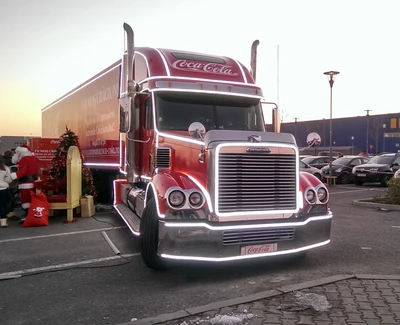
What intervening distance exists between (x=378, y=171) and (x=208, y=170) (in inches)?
675

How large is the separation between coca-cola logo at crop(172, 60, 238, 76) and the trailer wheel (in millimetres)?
2759

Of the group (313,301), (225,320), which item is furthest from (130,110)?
(313,301)

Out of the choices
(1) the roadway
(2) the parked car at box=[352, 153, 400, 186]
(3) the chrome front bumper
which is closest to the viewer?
(1) the roadway

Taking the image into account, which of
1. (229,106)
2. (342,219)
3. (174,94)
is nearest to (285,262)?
(229,106)

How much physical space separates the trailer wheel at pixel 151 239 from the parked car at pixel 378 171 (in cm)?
1710

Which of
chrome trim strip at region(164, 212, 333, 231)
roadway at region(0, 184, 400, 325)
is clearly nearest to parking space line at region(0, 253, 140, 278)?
roadway at region(0, 184, 400, 325)

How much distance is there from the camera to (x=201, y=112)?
22.3 feet

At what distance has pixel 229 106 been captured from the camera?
708 cm

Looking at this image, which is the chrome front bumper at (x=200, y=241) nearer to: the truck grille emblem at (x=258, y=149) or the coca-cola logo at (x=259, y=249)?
the coca-cola logo at (x=259, y=249)

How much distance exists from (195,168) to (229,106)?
189 cm

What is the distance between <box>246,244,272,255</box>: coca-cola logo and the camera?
208 inches

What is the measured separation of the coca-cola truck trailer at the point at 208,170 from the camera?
5141 millimetres

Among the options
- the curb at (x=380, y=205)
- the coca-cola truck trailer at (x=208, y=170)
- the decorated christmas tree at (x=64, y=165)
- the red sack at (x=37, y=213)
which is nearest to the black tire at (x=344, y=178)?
the curb at (x=380, y=205)

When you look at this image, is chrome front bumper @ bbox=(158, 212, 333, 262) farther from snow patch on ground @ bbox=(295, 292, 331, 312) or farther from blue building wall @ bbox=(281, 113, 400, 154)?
blue building wall @ bbox=(281, 113, 400, 154)
